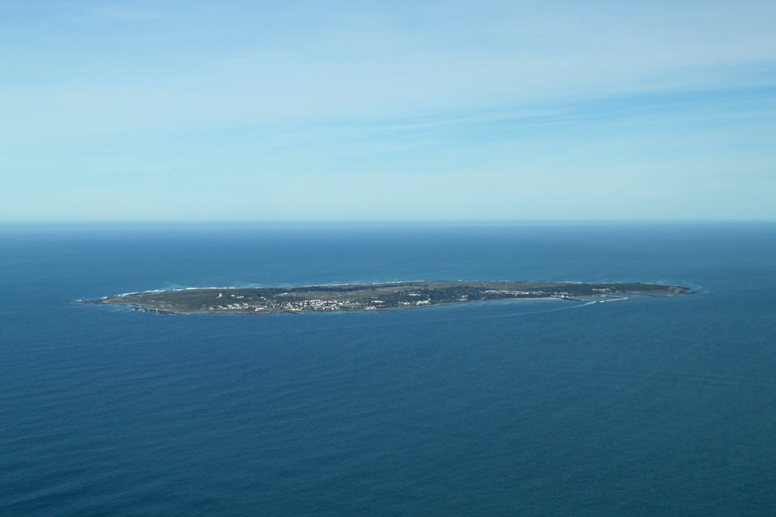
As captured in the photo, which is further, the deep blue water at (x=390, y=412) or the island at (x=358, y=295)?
the island at (x=358, y=295)

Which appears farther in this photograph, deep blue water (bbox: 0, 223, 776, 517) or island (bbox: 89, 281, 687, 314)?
island (bbox: 89, 281, 687, 314)

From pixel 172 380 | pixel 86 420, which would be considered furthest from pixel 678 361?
pixel 86 420

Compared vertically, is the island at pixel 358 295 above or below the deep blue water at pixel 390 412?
above

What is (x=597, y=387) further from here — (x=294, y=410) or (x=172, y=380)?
(x=172, y=380)

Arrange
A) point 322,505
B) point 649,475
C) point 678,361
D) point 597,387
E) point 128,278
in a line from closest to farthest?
point 322,505, point 649,475, point 597,387, point 678,361, point 128,278

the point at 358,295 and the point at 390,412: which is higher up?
the point at 358,295
